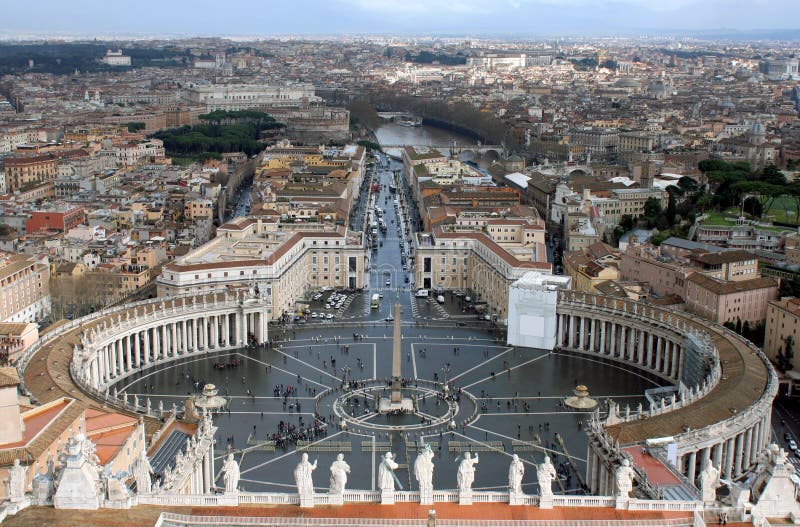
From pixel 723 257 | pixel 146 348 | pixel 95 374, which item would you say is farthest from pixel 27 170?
A: pixel 723 257

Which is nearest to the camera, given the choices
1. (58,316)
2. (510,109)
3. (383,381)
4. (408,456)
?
(408,456)

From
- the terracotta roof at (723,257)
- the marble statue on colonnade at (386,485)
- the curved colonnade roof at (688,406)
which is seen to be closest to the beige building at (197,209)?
the curved colonnade roof at (688,406)

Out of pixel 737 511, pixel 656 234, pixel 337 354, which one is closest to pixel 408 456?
pixel 337 354

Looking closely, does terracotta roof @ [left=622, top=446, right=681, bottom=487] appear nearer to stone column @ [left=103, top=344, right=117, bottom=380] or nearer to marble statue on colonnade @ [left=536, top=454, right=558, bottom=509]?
marble statue on colonnade @ [left=536, top=454, right=558, bottom=509]

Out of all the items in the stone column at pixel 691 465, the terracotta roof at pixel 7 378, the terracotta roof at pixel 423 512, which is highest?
the terracotta roof at pixel 7 378

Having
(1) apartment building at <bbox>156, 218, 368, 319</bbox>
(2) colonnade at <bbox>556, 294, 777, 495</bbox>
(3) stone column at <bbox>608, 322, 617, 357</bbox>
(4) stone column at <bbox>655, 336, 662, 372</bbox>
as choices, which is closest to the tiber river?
(1) apartment building at <bbox>156, 218, 368, 319</bbox>

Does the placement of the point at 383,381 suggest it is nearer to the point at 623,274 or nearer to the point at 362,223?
the point at 623,274

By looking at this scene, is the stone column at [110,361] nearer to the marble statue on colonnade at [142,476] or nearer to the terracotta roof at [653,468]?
the marble statue on colonnade at [142,476]
